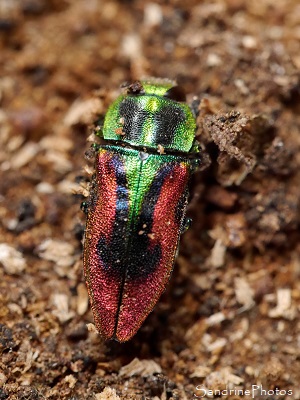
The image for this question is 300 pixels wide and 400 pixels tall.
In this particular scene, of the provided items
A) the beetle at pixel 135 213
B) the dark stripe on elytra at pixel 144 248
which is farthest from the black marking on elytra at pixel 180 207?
the dark stripe on elytra at pixel 144 248

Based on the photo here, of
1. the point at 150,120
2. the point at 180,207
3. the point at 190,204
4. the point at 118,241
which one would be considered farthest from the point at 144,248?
the point at 150,120

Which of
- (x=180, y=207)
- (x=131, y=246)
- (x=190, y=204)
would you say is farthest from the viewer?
(x=190, y=204)

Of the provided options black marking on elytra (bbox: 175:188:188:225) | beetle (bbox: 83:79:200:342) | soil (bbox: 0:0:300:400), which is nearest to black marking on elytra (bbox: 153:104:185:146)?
beetle (bbox: 83:79:200:342)

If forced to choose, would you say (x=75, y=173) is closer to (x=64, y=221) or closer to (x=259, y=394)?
(x=64, y=221)

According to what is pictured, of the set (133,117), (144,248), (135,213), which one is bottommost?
(144,248)

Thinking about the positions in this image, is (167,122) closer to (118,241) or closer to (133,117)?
(133,117)

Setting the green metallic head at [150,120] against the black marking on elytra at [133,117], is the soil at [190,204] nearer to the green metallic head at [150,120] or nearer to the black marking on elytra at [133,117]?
the green metallic head at [150,120]
